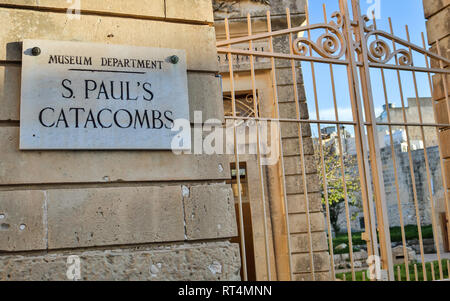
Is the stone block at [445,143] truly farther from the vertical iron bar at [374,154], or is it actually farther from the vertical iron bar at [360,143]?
the vertical iron bar at [360,143]

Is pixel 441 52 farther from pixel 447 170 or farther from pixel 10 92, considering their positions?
pixel 10 92

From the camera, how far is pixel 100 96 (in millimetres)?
2484

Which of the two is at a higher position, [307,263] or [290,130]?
[290,130]

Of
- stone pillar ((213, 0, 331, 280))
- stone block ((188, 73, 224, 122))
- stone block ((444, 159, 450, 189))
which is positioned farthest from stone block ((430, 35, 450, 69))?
stone block ((188, 73, 224, 122))

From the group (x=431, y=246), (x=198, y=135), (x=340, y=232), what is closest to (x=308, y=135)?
(x=198, y=135)

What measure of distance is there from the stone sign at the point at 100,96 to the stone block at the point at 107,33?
53 mm

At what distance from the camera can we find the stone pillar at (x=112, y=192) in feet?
7.42

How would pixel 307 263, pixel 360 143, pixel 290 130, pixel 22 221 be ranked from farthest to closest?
pixel 290 130
pixel 307 263
pixel 360 143
pixel 22 221

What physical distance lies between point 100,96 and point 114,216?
0.66 metres

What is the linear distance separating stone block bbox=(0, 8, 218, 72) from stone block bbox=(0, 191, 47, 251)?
75 cm

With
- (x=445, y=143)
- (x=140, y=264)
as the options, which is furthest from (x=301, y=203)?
(x=140, y=264)

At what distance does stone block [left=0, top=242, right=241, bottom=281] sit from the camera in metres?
2.20

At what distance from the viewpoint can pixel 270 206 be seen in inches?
265
